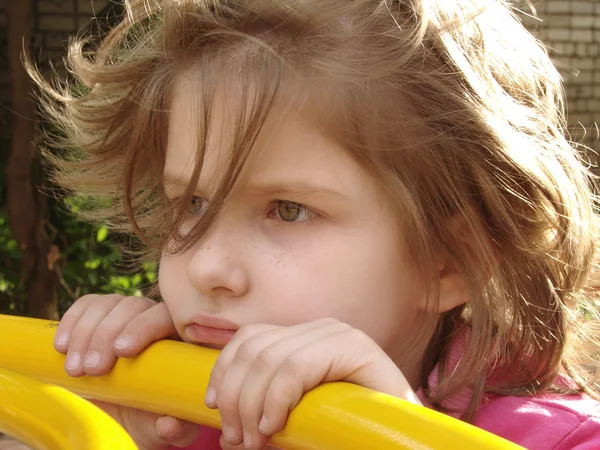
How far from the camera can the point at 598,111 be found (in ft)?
26.6

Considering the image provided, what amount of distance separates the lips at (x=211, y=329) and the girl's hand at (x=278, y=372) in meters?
0.18

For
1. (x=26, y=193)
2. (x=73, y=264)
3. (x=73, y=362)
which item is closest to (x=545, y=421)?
(x=73, y=362)

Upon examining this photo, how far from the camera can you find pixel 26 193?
4008 mm

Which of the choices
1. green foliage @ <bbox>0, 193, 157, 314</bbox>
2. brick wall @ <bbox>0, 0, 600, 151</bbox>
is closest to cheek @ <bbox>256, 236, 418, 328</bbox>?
green foliage @ <bbox>0, 193, 157, 314</bbox>

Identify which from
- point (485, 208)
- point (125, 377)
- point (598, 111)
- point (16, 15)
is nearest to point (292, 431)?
point (125, 377)

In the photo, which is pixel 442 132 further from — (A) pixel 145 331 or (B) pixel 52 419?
(B) pixel 52 419

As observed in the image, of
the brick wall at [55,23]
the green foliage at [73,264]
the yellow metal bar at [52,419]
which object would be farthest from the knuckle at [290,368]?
the brick wall at [55,23]

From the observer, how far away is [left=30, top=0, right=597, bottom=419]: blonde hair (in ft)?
5.13

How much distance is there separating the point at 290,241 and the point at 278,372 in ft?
1.21

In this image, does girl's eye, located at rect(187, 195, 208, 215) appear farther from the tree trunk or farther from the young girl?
the tree trunk

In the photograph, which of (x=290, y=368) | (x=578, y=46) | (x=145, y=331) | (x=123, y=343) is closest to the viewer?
(x=290, y=368)

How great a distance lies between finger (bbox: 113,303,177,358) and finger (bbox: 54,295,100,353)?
0.10m

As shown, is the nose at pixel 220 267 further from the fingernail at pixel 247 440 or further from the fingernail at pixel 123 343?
the fingernail at pixel 247 440

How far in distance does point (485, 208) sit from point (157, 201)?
27.3 inches
